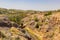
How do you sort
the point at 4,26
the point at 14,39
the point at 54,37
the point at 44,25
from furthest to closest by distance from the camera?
the point at 44,25 → the point at 4,26 → the point at 54,37 → the point at 14,39

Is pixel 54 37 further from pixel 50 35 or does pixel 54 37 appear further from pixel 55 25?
pixel 55 25

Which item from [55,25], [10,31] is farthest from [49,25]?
[10,31]

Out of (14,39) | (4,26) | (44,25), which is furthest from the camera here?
(44,25)

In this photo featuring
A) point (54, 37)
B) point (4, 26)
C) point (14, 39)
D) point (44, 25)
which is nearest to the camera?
point (14, 39)

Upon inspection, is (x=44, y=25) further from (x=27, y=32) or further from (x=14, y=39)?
(x=14, y=39)

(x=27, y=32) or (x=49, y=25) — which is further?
(x=49, y=25)

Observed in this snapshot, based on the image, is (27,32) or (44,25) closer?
(27,32)

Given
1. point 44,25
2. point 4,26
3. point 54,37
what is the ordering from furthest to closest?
point 44,25
point 4,26
point 54,37

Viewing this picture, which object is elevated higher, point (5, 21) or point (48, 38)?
point (5, 21)

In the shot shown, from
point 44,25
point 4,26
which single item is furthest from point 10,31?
point 44,25
